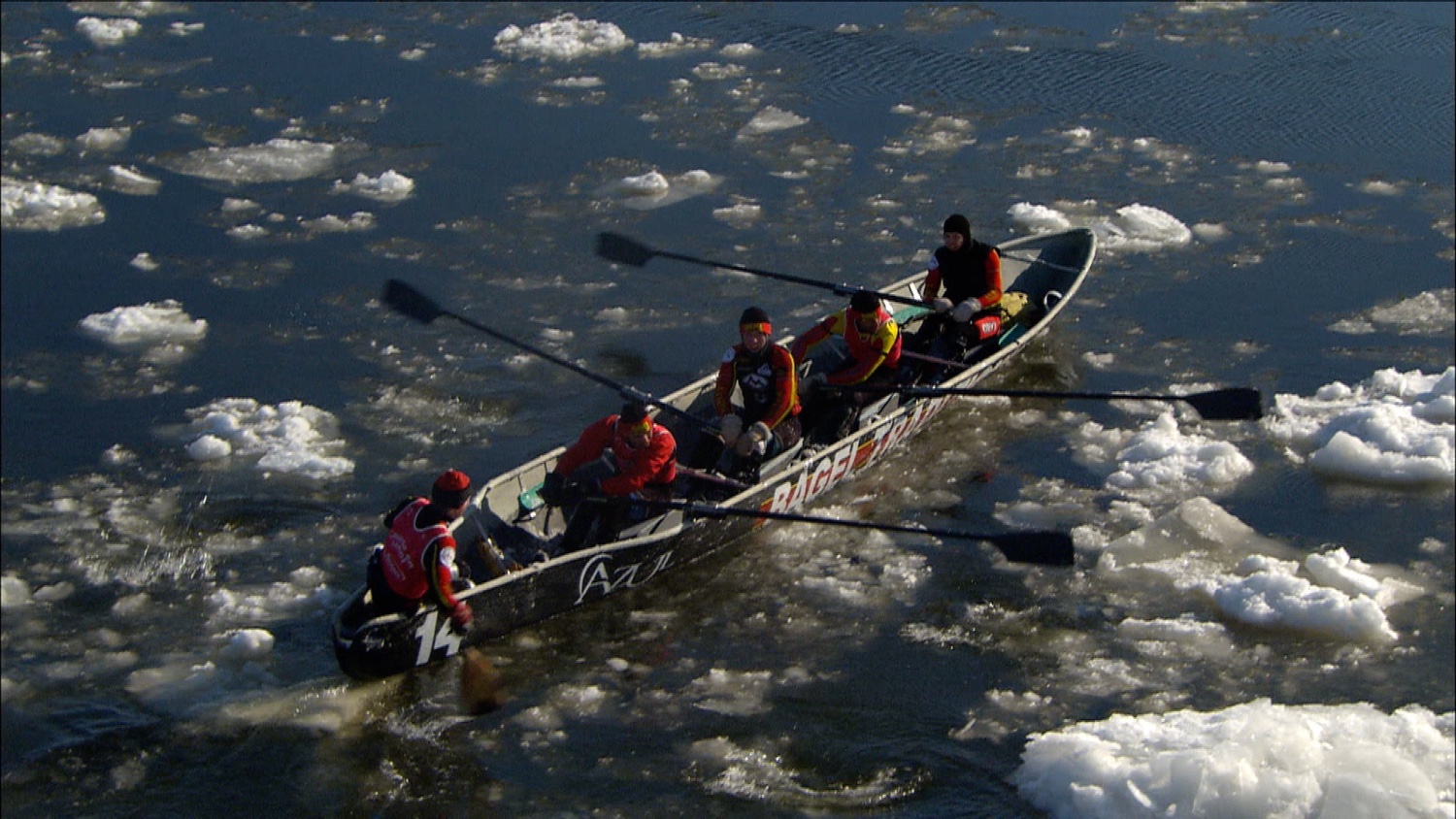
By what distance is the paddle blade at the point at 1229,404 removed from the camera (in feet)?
35.5

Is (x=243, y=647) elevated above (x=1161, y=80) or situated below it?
below

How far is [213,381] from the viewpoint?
1299 centimetres

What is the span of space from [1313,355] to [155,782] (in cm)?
997

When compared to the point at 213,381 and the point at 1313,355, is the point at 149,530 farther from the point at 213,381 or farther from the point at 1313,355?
the point at 1313,355

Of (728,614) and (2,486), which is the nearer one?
(728,614)

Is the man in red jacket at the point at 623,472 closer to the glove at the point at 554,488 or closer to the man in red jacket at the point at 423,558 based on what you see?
the glove at the point at 554,488

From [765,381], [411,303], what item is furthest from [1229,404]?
[411,303]

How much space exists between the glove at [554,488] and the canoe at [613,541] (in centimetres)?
9

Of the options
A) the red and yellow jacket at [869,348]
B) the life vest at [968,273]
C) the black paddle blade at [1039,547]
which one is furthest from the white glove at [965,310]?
the black paddle blade at [1039,547]

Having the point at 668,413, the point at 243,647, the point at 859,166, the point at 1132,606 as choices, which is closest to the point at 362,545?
the point at 243,647

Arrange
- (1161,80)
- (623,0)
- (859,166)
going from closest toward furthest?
1. (859,166)
2. (1161,80)
3. (623,0)

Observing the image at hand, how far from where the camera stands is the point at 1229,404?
35.7 feet

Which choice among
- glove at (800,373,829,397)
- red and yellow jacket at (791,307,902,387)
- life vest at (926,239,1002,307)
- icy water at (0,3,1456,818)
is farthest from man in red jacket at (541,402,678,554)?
life vest at (926,239,1002,307)

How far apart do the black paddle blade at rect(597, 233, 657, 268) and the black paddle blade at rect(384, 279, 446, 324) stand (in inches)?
74.2
